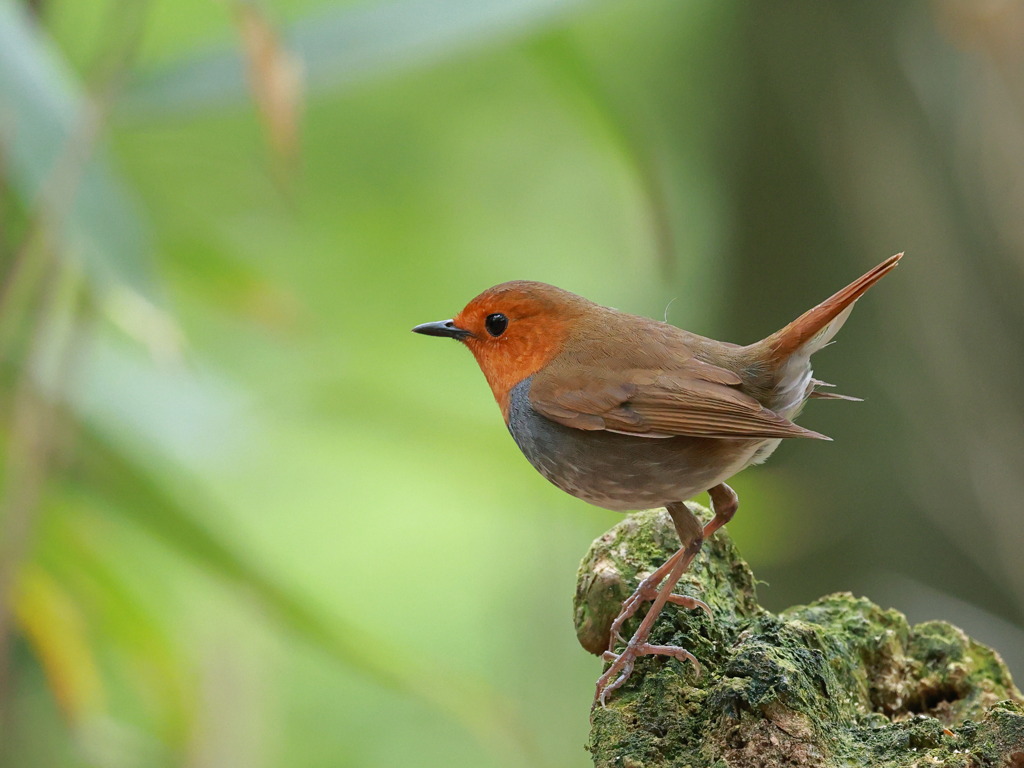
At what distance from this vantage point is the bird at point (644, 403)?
90.9 inches

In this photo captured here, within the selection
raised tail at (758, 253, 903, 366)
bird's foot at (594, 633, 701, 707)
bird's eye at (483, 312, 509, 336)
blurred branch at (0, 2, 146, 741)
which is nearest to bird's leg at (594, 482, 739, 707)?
bird's foot at (594, 633, 701, 707)

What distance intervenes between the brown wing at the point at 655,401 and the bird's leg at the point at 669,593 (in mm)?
195

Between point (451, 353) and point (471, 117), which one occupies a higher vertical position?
point (471, 117)

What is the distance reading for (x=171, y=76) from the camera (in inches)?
120

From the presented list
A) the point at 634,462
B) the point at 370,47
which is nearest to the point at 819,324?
the point at 634,462

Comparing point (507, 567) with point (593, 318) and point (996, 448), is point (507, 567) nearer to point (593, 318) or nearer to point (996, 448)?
point (996, 448)

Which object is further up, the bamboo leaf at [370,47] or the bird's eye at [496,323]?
the bamboo leaf at [370,47]

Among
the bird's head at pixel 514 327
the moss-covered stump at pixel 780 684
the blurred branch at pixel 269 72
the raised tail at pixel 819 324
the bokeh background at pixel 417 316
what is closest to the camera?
the moss-covered stump at pixel 780 684

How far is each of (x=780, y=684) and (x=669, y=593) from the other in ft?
1.39

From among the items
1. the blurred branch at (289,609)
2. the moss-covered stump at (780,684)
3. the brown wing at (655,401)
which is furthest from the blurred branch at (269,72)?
the moss-covered stump at (780,684)

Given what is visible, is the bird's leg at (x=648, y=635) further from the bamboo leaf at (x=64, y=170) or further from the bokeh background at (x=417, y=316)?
the bamboo leaf at (x=64, y=170)

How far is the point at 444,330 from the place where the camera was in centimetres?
278

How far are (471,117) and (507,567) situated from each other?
326 centimetres

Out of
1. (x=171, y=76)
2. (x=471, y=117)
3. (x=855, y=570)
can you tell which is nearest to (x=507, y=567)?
(x=471, y=117)
